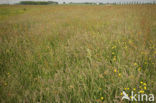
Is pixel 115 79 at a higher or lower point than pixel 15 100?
higher

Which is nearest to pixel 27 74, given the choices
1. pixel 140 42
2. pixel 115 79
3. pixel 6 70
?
pixel 6 70

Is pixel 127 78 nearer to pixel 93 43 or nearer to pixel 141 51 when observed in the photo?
pixel 141 51

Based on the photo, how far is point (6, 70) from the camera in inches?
75.7

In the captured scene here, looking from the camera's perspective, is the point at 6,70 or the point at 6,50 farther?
the point at 6,50

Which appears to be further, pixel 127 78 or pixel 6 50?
pixel 6 50

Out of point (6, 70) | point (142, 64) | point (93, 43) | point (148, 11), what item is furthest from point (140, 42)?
point (6, 70)

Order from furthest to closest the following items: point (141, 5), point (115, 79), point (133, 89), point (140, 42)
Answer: point (141, 5)
point (140, 42)
point (115, 79)
point (133, 89)

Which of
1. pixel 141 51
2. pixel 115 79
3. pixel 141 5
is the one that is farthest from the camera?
pixel 141 5

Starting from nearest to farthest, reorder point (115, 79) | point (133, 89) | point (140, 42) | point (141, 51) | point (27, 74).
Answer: point (133, 89), point (115, 79), point (27, 74), point (141, 51), point (140, 42)

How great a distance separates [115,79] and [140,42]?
151 cm

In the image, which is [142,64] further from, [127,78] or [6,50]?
[6,50]

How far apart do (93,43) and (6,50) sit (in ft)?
6.86

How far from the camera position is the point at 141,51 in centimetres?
192

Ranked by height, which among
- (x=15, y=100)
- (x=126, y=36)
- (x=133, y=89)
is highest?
(x=126, y=36)
